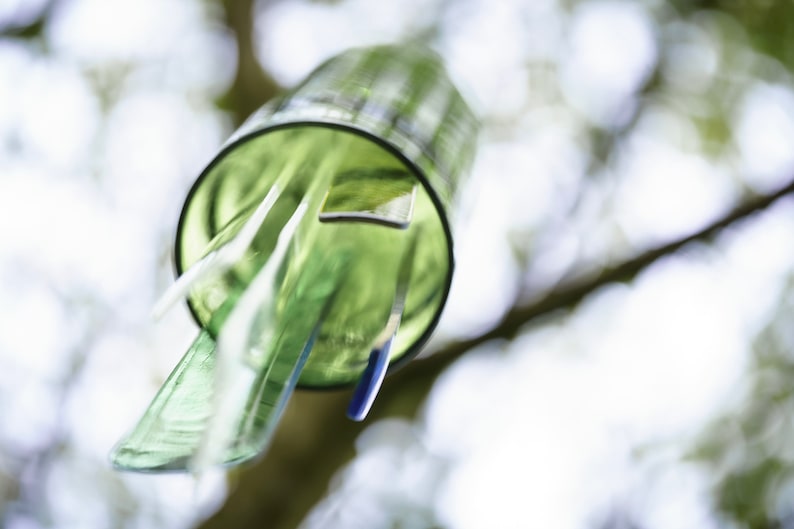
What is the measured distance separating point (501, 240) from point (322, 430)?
1.64 feet

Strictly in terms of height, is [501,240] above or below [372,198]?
below

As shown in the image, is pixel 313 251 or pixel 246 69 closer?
pixel 313 251

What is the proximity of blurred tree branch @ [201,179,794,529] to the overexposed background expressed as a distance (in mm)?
70

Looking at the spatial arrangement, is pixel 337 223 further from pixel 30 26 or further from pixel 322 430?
pixel 30 26

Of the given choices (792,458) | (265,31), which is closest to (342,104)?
(265,31)

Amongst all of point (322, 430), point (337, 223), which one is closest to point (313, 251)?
point (337, 223)

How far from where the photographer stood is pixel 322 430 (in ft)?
4.00

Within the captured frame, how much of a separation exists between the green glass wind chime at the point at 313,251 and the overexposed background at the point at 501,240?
88 cm

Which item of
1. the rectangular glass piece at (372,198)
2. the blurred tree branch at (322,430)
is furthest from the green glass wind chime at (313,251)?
the blurred tree branch at (322,430)

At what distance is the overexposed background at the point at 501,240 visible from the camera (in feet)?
4.50

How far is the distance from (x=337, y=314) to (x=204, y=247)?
90mm

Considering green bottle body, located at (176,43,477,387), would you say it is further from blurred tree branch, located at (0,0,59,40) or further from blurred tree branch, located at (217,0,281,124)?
blurred tree branch, located at (0,0,59,40)

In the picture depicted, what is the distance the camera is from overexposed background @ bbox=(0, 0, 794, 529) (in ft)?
4.50

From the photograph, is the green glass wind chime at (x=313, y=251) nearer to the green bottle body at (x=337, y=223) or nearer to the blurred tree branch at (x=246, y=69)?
the green bottle body at (x=337, y=223)
